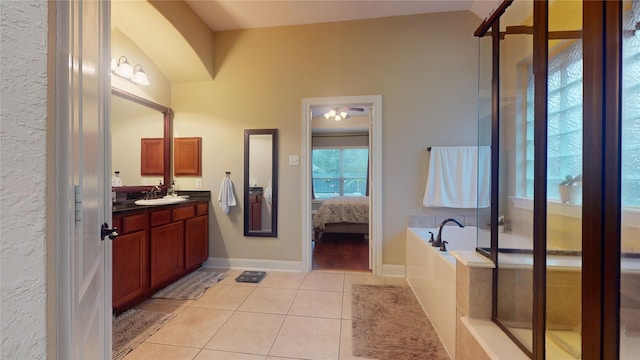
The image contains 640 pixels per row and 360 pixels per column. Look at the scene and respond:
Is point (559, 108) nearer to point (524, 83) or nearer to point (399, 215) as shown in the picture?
point (524, 83)

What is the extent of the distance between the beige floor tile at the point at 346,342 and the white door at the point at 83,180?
4.07 feet

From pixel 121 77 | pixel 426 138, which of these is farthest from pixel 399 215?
pixel 121 77

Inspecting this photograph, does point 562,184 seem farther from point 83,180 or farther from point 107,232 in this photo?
point 107,232

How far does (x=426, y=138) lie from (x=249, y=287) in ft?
8.27

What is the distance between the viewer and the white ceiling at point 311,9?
259 cm

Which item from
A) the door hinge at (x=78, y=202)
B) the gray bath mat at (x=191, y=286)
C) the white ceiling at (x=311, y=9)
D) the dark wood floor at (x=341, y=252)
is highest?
the white ceiling at (x=311, y=9)

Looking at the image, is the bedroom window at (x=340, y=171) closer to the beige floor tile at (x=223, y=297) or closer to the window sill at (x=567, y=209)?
the beige floor tile at (x=223, y=297)

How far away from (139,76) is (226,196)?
1571 millimetres

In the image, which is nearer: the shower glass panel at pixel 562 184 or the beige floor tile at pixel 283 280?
the shower glass panel at pixel 562 184

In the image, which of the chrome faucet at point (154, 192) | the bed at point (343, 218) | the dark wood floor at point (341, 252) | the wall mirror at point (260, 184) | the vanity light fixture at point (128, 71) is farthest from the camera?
the bed at point (343, 218)

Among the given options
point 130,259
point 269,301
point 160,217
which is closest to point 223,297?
point 269,301

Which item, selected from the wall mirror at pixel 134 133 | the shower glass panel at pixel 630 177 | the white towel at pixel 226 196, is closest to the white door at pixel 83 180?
the shower glass panel at pixel 630 177

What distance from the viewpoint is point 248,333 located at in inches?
70.1

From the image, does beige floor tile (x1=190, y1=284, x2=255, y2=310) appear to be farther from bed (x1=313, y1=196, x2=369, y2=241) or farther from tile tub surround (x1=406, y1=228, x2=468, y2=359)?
bed (x1=313, y1=196, x2=369, y2=241)
